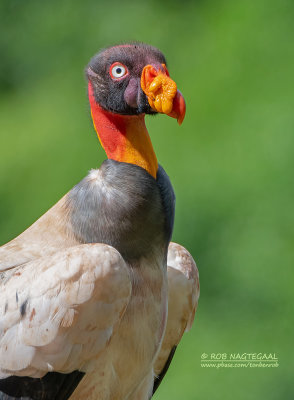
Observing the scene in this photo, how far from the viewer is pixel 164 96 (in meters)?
1.83

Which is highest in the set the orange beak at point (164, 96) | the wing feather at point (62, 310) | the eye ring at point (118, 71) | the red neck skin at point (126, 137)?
the eye ring at point (118, 71)

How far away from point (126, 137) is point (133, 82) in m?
0.17

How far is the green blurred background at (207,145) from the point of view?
428 cm

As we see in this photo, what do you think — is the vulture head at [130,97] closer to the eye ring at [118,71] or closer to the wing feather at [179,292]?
the eye ring at [118,71]

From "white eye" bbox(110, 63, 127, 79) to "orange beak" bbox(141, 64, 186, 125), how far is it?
10cm

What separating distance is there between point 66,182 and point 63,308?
304 cm

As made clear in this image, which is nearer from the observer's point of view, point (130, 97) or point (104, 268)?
Answer: point (104, 268)

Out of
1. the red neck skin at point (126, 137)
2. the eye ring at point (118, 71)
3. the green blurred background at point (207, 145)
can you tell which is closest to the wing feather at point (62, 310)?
the red neck skin at point (126, 137)

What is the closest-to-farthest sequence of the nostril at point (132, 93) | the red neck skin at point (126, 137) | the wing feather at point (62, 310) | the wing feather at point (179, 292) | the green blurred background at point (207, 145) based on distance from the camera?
the wing feather at point (62, 310) < the nostril at point (132, 93) < the red neck skin at point (126, 137) < the wing feather at point (179, 292) < the green blurred background at point (207, 145)

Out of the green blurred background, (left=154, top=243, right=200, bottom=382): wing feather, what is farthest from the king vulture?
the green blurred background

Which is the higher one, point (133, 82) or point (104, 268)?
point (133, 82)

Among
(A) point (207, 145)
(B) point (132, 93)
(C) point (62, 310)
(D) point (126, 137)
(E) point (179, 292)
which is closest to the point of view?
(C) point (62, 310)

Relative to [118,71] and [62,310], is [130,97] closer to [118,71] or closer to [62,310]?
[118,71]

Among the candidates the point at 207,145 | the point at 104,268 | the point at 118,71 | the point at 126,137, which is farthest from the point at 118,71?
the point at 207,145
